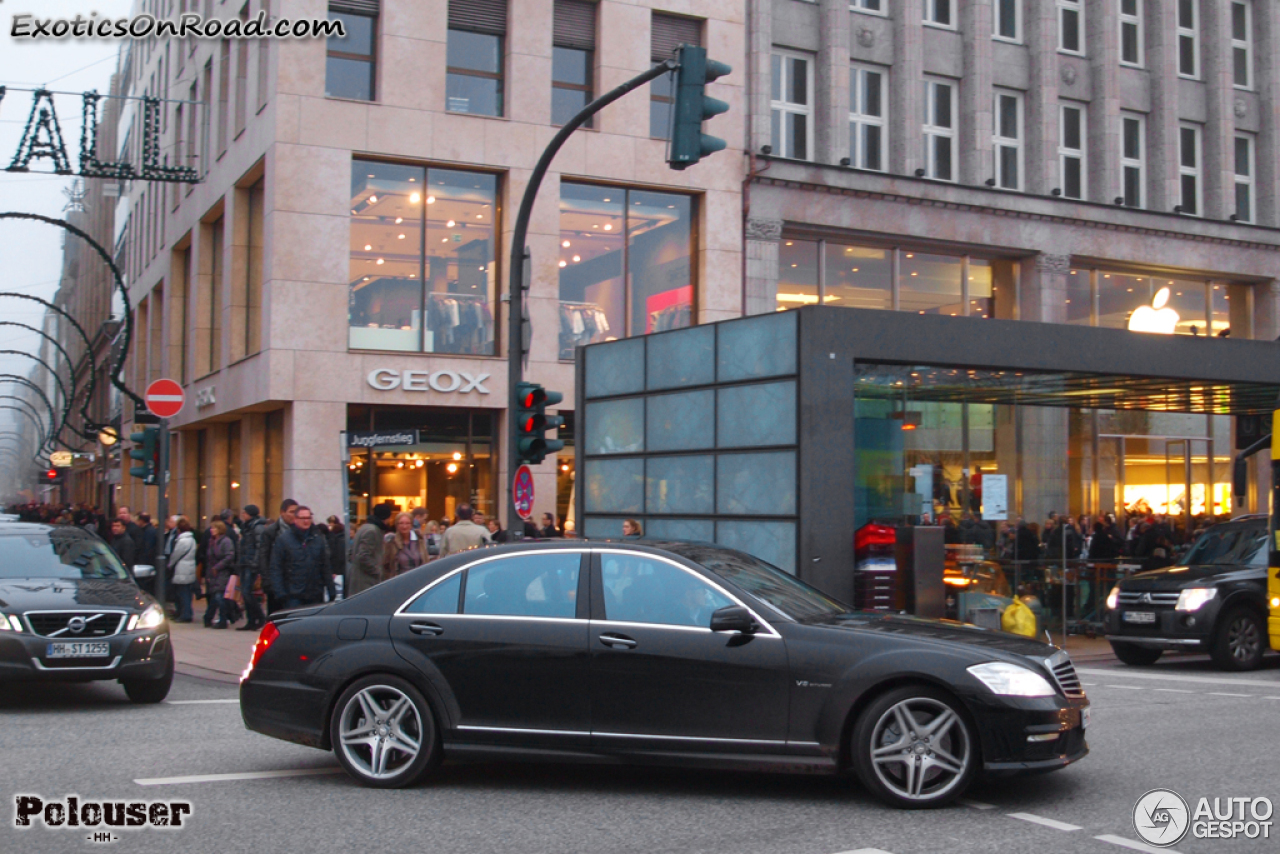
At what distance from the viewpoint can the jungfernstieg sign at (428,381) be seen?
25.8 metres

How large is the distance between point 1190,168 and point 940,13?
809cm

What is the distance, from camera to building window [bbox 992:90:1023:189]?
3194cm

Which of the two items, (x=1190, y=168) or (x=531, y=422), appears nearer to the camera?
(x=531, y=422)

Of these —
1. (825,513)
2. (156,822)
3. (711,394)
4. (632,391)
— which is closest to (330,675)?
(156,822)

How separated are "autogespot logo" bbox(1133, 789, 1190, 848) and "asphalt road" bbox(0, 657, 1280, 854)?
0.22ft

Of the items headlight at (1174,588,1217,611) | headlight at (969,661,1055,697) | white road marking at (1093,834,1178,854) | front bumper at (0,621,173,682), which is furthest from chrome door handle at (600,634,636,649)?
headlight at (1174,588,1217,611)

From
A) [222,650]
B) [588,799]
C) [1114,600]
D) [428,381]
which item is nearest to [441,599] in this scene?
[588,799]

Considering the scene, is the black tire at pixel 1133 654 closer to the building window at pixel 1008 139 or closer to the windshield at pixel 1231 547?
the windshield at pixel 1231 547

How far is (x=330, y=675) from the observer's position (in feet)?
26.2

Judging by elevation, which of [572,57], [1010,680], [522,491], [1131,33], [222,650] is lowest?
[222,650]

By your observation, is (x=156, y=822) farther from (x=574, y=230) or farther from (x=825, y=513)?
(x=574, y=230)

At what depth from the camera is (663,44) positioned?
94.5 ft

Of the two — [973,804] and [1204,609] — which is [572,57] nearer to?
[1204,609]

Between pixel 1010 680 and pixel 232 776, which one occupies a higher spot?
pixel 1010 680
